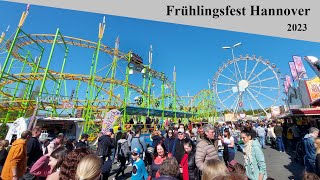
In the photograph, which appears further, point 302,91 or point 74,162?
point 302,91

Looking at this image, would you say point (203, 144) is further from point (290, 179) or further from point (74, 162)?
point (290, 179)

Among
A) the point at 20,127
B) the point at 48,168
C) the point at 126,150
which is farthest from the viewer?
the point at 20,127

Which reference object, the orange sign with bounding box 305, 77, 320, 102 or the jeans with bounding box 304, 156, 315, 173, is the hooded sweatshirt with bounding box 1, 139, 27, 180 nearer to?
the jeans with bounding box 304, 156, 315, 173

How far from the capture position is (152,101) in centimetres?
3056

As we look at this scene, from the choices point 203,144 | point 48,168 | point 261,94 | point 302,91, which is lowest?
point 48,168

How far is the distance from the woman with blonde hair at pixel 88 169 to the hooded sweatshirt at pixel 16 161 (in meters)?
2.58

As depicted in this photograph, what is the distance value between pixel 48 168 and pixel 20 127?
6.19 metres

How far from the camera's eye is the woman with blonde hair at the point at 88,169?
6.37ft

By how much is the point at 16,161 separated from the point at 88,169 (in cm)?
269

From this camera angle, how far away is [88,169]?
6.43ft

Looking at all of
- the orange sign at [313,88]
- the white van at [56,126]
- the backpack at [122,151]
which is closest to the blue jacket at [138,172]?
the backpack at [122,151]

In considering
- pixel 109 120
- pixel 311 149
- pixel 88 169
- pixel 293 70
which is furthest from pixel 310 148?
pixel 293 70

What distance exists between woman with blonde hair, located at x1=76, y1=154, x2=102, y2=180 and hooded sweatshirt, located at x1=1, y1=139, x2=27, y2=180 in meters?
2.58

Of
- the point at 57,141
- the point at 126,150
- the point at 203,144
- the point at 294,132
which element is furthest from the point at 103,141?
the point at 294,132
